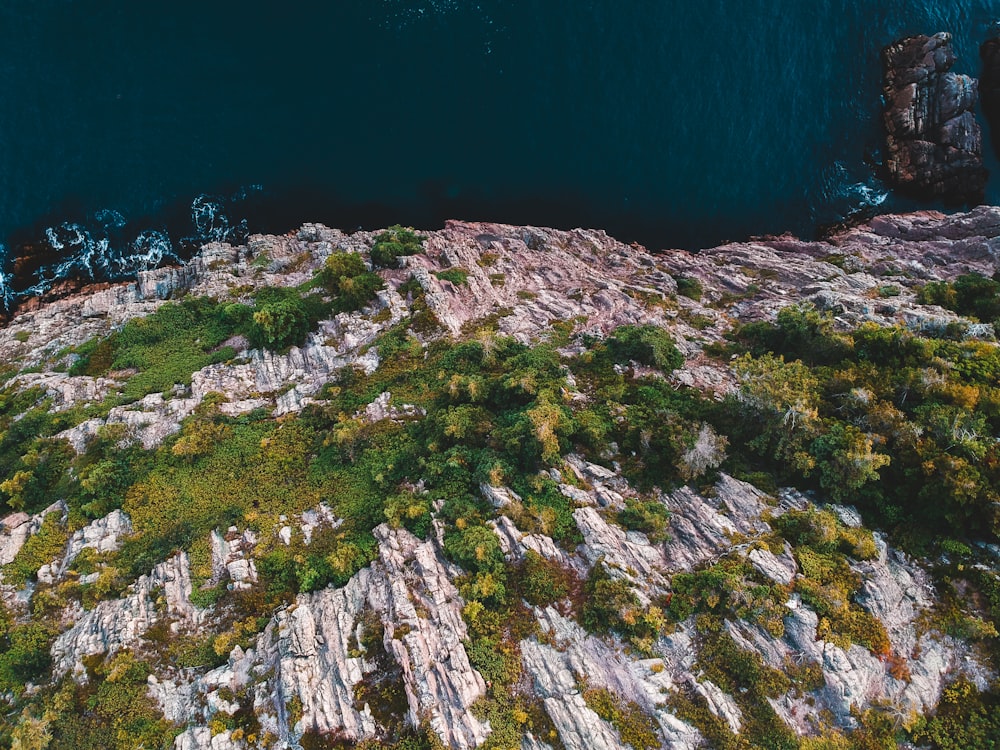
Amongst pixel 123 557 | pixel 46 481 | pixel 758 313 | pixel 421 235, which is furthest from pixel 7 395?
pixel 758 313

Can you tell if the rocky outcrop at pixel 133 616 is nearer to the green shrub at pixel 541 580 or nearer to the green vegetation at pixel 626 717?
the green shrub at pixel 541 580

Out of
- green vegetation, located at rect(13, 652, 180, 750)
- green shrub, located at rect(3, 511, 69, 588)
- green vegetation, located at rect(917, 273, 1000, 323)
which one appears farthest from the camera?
green vegetation, located at rect(917, 273, 1000, 323)

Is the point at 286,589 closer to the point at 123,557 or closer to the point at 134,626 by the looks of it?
the point at 134,626

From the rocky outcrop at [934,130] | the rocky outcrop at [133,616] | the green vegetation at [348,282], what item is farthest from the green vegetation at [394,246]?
the rocky outcrop at [934,130]

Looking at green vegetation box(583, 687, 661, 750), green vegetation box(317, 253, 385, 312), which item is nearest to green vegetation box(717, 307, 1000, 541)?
green vegetation box(583, 687, 661, 750)

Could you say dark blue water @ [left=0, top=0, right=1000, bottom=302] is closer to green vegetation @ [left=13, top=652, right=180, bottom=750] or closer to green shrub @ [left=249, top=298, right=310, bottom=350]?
green shrub @ [left=249, top=298, right=310, bottom=350]

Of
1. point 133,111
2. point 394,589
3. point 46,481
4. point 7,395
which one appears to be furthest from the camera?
point 133,111
